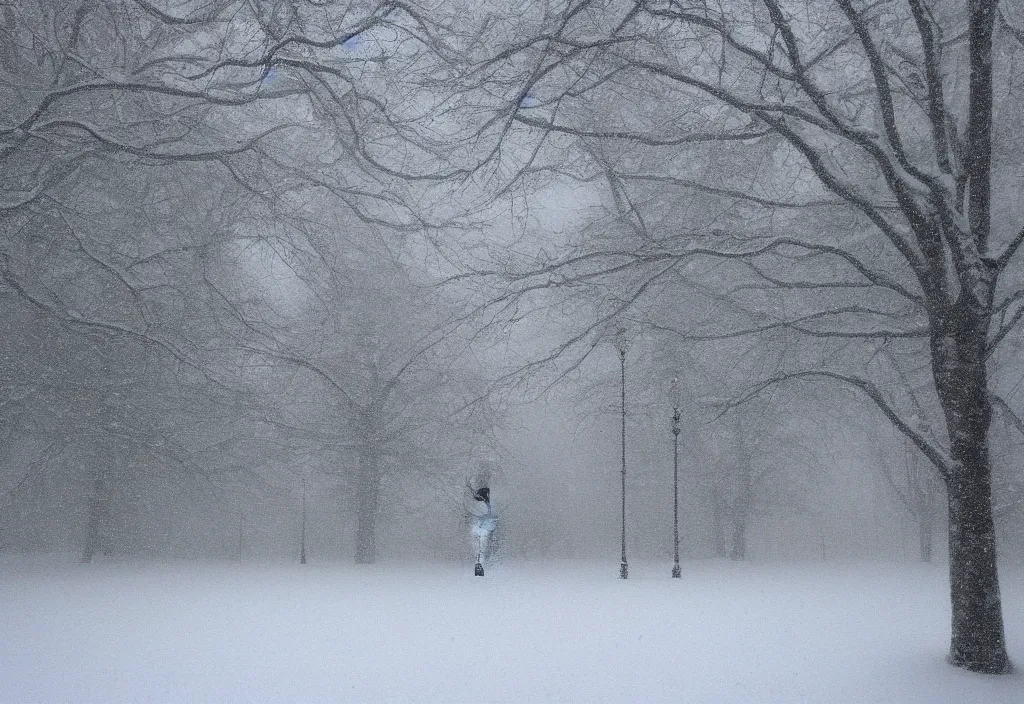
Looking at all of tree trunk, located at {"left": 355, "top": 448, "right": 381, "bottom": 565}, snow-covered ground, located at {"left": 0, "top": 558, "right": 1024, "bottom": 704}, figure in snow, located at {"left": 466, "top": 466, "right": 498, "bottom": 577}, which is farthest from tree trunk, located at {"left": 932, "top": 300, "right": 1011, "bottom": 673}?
tree trunk, located at {"left": 355, "top": 448, "right": 381, "bottom": 565}

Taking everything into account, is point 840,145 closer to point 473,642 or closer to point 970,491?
point 970,491

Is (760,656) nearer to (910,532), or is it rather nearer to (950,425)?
(950,425)

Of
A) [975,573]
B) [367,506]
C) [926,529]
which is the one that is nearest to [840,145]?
[975,573]

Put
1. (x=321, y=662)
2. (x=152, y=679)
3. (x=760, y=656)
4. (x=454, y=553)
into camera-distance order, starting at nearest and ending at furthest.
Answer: (x=152, y=679) < (x=321, y=662) < (x=760, y=656) < (x=454, y=553)

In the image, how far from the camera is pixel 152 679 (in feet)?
21.4

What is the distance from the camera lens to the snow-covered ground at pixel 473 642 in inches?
253

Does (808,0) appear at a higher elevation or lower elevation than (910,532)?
higher

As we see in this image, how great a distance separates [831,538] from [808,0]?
130 feet

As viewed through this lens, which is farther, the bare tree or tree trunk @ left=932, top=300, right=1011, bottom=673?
tree trunk @ left=932, top=300, right=1011, bottom=673

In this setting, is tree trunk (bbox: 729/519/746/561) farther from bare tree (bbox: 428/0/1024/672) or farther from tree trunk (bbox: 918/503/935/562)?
bare tree (bbox: 428/0/1024/672)

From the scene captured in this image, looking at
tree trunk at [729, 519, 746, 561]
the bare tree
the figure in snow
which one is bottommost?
tree trunk at [729, 519, 746, 561]

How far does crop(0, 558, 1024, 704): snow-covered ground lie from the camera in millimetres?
6438

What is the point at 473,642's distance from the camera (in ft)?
28.0

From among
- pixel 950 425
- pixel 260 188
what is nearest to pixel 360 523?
pixel 260 188
